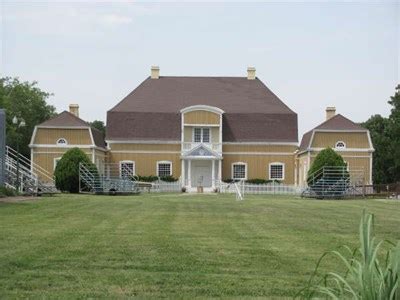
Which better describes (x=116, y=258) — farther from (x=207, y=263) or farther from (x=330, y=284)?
(x=330, y=284)

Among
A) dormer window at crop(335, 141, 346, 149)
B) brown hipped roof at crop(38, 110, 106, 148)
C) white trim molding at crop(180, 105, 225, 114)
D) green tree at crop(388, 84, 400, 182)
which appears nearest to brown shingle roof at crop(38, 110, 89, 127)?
brown hipped roof at crop(38, 110, 106, 148)

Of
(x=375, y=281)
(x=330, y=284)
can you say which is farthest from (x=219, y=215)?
(x=375, y=281)

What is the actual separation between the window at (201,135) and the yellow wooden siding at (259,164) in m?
2.14

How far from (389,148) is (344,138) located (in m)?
15.6

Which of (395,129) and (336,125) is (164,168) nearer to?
(336,125)

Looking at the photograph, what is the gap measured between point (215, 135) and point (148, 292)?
4585cm

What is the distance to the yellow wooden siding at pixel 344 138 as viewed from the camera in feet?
167

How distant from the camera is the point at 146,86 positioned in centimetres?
5722

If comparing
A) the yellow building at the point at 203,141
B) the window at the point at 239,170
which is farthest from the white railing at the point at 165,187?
the window at the point at 239,170

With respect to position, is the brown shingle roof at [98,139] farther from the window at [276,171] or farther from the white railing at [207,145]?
the window at [276,171]

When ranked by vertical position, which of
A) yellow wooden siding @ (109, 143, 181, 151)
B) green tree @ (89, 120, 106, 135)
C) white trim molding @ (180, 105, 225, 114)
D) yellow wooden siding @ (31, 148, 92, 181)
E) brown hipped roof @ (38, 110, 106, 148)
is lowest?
yellow wooden siding @ (31, 148, 92, 181)

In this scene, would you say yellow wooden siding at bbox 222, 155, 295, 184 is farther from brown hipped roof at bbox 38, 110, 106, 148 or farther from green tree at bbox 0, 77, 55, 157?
green tree at bbox 0, 77, 55, 157

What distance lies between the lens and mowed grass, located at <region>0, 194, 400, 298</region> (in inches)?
297

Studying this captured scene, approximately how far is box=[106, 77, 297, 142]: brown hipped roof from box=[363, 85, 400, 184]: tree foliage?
14070 millimetres
